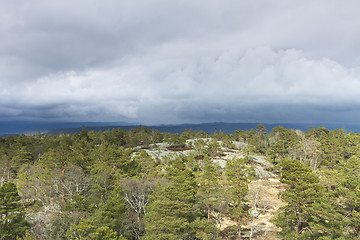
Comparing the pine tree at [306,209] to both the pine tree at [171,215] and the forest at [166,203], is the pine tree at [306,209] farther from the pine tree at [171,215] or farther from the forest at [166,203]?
the pine tree at [171,215]

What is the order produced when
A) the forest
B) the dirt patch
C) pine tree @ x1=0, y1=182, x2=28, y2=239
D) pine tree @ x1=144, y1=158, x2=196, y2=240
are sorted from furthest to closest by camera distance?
the dirt patch, pine tree @ x1=0, y1=182, x2=28, y2=239, pine tree @ x1=144, y1=158, x2=196, y2=240, the forest

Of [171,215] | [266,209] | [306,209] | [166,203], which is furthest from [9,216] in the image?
[266,209]

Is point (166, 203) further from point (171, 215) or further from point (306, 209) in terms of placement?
point (306, 209)

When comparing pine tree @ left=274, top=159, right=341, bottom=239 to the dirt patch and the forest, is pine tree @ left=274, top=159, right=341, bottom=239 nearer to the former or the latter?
the forest

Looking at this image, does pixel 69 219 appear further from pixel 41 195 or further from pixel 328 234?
pixel 328 234

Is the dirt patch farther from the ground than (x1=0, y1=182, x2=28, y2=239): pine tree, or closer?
closer

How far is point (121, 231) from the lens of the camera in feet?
104

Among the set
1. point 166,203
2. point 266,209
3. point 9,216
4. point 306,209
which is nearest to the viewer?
point 306,209

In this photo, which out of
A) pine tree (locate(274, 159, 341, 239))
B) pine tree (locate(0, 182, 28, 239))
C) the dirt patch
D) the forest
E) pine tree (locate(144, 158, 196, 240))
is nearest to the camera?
pine tree (locate(274, 159, 341, 239))

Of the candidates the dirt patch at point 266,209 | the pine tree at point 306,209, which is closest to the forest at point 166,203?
the pine tree at point 306,209

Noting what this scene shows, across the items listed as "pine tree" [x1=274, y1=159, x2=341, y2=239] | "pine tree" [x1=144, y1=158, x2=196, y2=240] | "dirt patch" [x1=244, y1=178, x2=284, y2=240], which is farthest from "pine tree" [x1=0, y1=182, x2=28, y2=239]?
"dirt patch" [x1=244, y1=178, x2=284, y2=240]

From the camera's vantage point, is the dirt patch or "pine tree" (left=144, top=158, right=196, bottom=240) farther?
the dirt patch

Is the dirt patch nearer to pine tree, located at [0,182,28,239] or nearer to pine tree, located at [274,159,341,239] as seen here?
pine tree, located at [274,159,341,239]

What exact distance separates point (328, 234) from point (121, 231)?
29966 mm
